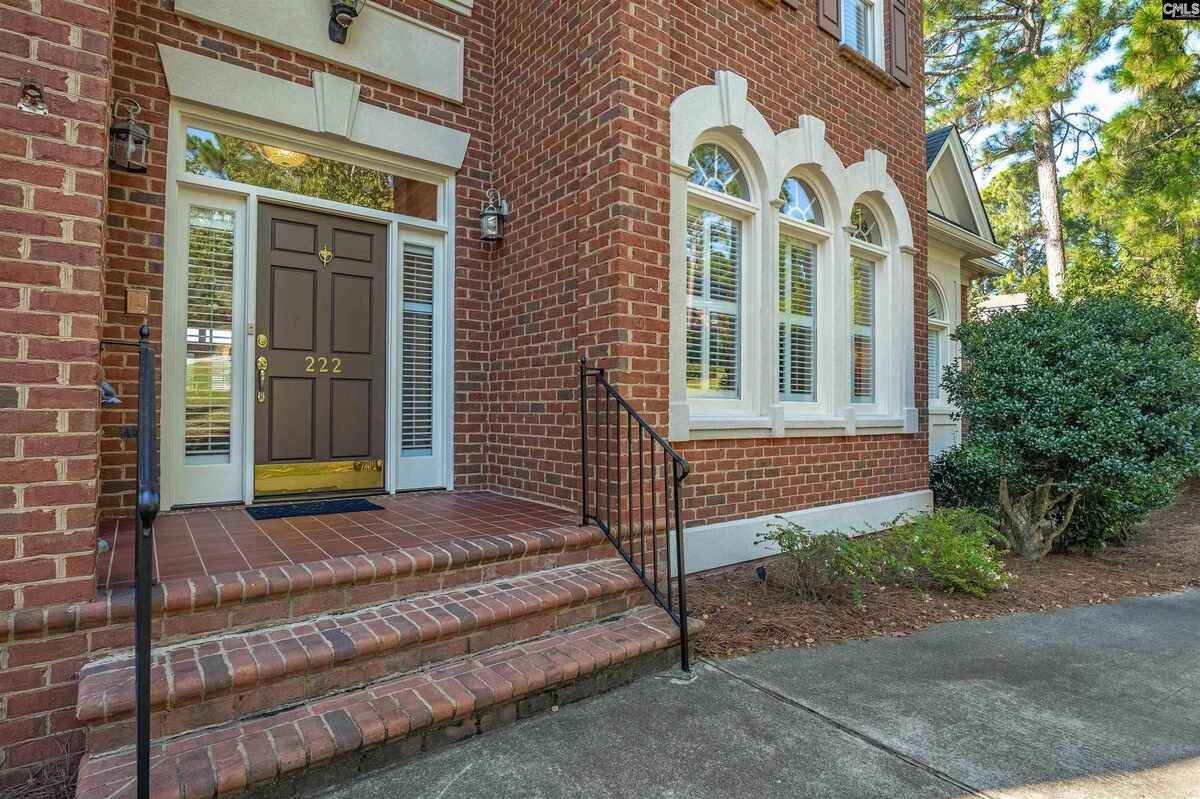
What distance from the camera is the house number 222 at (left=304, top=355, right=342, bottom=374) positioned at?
13.4 ft

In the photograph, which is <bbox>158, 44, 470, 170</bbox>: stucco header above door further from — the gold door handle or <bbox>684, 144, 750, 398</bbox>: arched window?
<bbox>684, 144, 750, 398</bbox>: arched window

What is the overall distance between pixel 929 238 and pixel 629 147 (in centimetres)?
562

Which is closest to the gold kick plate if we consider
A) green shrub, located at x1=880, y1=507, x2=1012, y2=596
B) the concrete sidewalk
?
the concrete sidewalk

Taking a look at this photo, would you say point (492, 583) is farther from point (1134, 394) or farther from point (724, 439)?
point (1134, 394)

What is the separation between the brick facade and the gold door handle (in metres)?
0.53

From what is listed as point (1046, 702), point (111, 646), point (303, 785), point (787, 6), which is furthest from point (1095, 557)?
point (111, 646)

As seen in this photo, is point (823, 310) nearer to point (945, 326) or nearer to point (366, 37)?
point (366, 37)

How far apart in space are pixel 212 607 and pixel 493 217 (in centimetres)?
307

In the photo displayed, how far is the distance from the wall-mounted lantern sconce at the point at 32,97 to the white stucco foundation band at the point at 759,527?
3563mm

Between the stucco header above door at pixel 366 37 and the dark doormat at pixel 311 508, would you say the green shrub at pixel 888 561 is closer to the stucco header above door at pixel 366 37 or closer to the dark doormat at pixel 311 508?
the dark doormat at pixel 311 508

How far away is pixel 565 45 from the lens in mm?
4090

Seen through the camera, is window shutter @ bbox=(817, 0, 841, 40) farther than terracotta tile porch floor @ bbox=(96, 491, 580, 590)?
Yes

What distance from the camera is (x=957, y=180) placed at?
8352mm

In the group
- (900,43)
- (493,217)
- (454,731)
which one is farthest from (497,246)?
(900,43)
